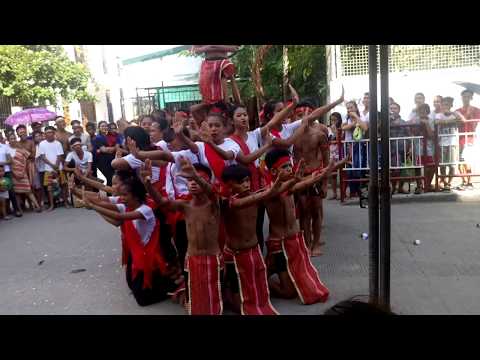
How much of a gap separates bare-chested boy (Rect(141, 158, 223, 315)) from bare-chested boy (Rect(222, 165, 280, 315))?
0.48ft

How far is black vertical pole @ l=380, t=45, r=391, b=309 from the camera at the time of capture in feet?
8.82

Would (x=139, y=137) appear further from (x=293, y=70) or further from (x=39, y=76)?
(x=39, y=76)

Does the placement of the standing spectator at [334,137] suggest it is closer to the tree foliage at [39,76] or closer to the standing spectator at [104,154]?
the standing spectator at [104,154]

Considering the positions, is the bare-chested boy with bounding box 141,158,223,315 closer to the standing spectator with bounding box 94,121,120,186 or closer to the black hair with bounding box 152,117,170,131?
the black hair with bounding box 152,117,170,131

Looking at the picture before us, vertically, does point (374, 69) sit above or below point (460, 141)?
above

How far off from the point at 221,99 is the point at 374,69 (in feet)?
6.95

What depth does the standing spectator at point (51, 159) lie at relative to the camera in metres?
8.49

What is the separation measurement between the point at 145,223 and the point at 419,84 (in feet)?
24.9

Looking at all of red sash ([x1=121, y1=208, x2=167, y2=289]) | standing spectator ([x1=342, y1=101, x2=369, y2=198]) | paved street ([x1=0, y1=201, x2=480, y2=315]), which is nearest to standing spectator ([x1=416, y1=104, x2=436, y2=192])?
paved street ([x1=0, y1=201, x2=480, y2=315])

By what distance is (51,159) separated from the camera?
8531 mm

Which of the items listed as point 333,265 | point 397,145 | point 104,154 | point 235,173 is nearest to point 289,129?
point 333,265

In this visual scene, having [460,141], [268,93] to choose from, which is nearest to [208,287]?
[460,141]

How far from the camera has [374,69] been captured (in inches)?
104
